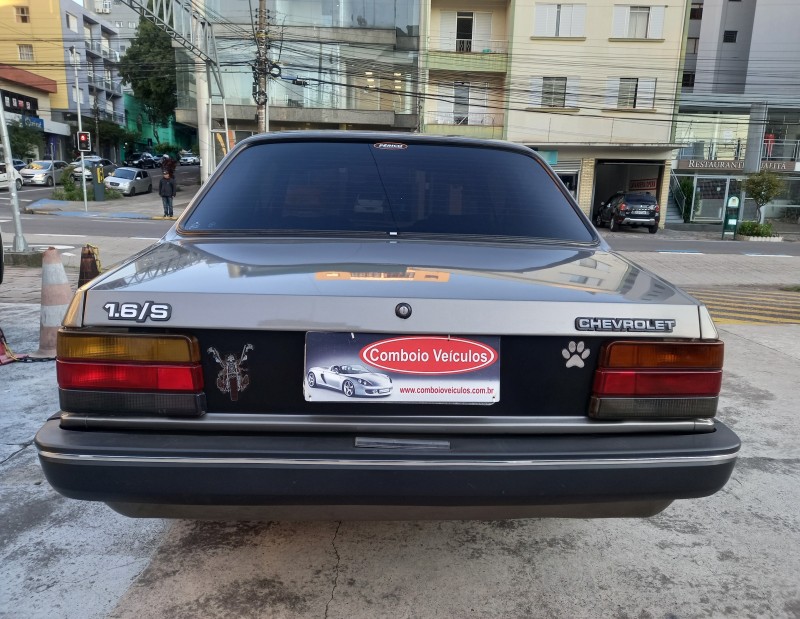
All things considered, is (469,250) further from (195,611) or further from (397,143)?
(195,611)

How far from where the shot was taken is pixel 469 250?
8.16ft

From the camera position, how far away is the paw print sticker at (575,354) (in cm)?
192

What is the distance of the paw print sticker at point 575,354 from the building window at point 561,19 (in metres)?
29.8

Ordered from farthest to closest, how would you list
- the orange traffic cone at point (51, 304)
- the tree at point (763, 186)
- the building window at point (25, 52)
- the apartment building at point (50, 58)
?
the building window at point (25, 52)
the apartment building at point (50, 58)
the tree at point (763, 186)
the orange traffic cone at point (51, 304)

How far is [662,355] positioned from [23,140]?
1820 inches

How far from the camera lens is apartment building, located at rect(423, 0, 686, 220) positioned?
27969mm

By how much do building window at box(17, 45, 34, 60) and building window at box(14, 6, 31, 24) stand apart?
185 centimetres

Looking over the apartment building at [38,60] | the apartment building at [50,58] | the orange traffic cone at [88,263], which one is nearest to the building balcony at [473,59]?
the orange traffic cone at [88,263]

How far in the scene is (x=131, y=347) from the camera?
185 centimetres

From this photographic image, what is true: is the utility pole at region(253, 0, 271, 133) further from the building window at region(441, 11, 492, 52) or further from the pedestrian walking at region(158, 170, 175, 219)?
the building window at region(441, 11, 492, 52)

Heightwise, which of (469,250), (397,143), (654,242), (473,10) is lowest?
(654,242)

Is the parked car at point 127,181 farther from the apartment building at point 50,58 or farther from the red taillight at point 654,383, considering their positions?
the red taillight at point 654,383

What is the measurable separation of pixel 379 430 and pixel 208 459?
0.51 metres

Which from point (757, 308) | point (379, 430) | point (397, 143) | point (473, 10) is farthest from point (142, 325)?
point (473, 10)
